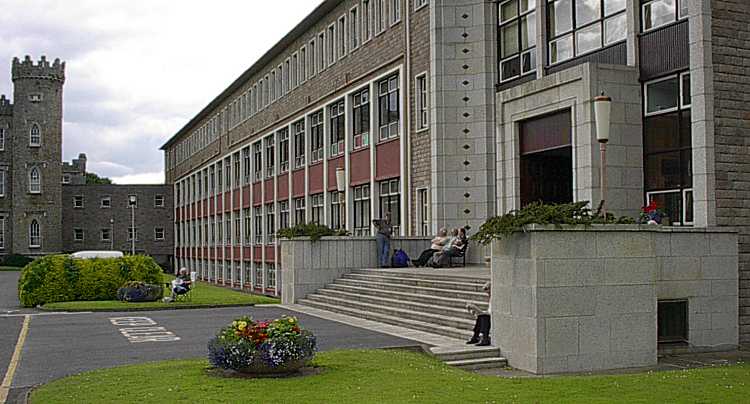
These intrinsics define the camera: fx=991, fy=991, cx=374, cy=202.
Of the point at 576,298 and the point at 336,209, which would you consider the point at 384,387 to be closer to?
the point at 576,298

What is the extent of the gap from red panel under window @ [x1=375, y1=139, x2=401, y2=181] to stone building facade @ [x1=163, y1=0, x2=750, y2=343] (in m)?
0.10

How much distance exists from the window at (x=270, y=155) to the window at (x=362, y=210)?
48.6ft

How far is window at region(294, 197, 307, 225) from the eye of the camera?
47.7 meters

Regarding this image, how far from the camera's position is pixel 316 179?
148 ft

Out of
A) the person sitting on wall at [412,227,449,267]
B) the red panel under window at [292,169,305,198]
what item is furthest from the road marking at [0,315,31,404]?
the red panel under window at [292,169,305,198]

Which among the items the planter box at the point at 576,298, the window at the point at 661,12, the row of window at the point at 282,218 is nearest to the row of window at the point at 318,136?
the row of window at the point at 282,218

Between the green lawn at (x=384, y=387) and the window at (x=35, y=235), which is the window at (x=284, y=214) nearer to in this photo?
the green lawn at (x=384, y=387)

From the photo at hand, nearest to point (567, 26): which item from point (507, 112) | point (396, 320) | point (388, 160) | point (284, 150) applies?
point (507, 112)

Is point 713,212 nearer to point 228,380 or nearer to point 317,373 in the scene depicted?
point 317,373

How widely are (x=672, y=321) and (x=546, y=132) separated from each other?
307 inches

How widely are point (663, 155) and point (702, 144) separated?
2039 mm

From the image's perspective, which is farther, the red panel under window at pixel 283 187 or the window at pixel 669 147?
the red panel under window at pixel 283 187

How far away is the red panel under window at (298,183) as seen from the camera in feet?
156

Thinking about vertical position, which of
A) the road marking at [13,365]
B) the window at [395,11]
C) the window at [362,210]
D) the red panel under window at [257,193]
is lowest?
the road marking at [13,365]
